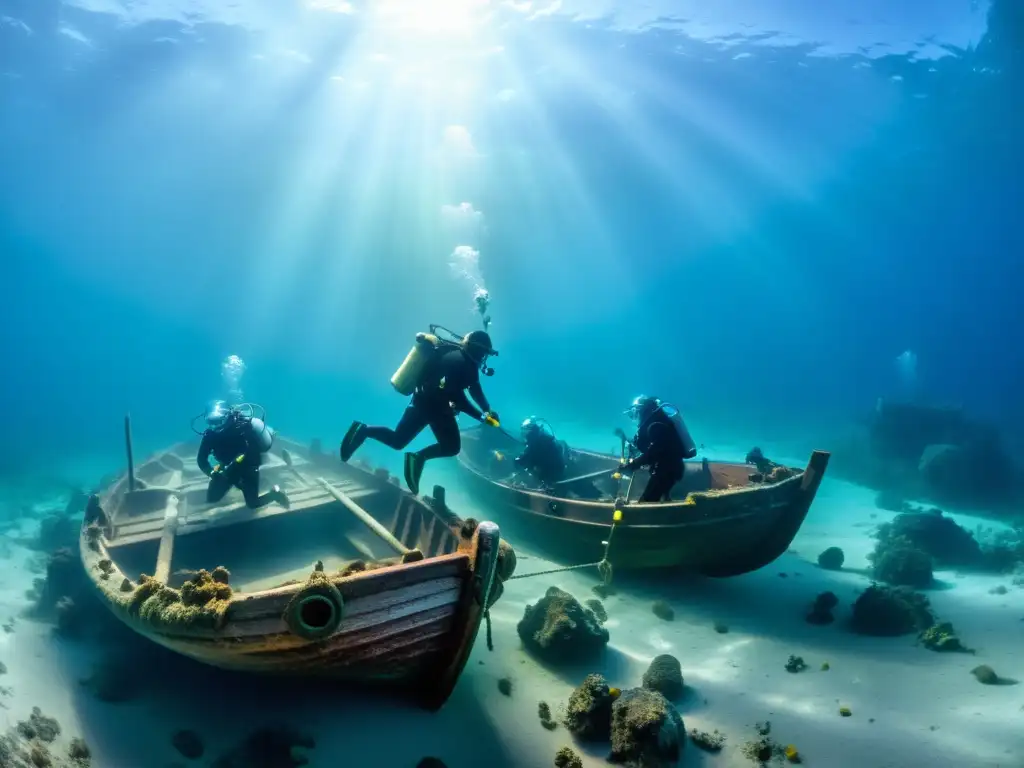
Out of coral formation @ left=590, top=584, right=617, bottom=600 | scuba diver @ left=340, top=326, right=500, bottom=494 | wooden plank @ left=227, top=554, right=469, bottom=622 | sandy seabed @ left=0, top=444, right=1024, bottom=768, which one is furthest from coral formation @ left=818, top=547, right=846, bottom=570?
wooden plank @ left=227, top=554, right=469, bottom=622

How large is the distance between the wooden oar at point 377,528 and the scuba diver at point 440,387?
0.91 meters

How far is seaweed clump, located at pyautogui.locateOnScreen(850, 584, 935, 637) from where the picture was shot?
720cm

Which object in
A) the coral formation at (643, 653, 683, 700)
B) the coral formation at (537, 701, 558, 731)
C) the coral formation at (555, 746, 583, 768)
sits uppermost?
the coral formation at (643, 653, 683, 700)

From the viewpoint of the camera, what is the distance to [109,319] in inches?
A: 4825

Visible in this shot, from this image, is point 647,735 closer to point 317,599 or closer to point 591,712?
point 591,712

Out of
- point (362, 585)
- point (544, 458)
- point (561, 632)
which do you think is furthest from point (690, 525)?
point (362, 585)

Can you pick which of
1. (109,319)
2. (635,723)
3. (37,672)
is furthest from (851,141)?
(109,319)

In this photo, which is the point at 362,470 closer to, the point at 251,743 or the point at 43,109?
the point at 251,743

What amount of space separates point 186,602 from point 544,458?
759 cm

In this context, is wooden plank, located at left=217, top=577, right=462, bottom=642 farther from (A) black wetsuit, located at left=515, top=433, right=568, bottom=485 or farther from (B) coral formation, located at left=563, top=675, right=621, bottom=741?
(A) black wetsuit, located at left=515, top=433, right=568, bottom=485

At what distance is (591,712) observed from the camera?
520 cm

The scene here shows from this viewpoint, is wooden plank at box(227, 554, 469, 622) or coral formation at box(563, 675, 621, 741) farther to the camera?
coral formation at box(563, 675, 621, 741)

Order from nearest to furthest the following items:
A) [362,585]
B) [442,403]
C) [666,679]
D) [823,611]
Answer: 1. [362,585]
2. [666,679]
3. [442,403]
4. [823,611]

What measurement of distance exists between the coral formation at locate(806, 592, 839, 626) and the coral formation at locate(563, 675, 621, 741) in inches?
175
